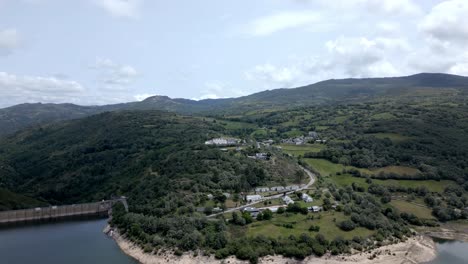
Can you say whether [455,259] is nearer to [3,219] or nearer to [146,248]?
[146,248]

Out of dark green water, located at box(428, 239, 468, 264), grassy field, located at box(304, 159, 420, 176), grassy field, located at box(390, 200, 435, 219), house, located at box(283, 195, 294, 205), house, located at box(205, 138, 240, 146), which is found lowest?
dark green water, located at box(428, 239, 468, 264)

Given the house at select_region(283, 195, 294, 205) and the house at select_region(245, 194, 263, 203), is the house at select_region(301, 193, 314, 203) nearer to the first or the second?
the house at select_region(283, 195, 294, 205)

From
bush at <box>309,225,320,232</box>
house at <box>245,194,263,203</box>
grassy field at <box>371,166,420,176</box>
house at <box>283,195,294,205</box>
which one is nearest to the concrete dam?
house at <box>245,194,263,203</box>

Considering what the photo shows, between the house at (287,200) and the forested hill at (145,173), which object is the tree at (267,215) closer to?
the house at (287,200)

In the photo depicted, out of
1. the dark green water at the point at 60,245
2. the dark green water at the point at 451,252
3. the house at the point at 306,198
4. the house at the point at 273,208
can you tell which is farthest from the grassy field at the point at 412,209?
the dark green water at the point at 60,245

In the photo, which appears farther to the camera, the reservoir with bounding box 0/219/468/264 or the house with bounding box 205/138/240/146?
the house with bounding box 205/138/240/146

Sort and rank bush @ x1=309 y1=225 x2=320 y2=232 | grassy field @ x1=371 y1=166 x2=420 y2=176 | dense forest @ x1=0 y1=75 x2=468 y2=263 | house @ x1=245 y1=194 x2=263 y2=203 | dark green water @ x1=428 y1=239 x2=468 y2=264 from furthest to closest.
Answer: grassy field @ x1=371 y1=166 x2=420 y2=176 → house @ x1=245 y1=194 x2=263 y2=203 → dark green water @ x1=428 y1=239 x2=468 y2=264 → bush @ x1=309 y1=225 x2=320 y2=232 → dense forest @ x1=0 y1=75 x2=468 y2=263

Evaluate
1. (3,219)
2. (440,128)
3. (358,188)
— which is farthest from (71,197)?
(440,128)
